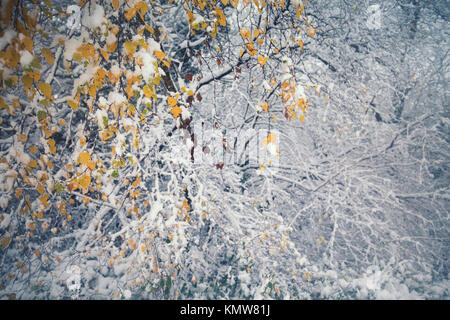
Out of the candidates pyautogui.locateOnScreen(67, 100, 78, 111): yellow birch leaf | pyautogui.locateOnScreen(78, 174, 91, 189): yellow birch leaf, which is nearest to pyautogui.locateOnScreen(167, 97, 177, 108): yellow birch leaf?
pyautogui.locateOnScreen(67, 100, 78, 111): yellow birch leaf

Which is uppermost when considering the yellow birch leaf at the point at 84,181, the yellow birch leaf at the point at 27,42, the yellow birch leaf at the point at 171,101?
the yellow birch leaf at the point at 171,101

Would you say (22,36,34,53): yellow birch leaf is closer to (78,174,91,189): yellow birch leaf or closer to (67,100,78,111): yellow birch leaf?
(67,100,78,111): yellow birch leaf

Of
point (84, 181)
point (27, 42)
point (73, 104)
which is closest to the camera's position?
point (27, 42)

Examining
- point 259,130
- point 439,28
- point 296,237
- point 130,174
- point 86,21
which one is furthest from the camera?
point 296,237

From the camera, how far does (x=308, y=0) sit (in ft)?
11.6

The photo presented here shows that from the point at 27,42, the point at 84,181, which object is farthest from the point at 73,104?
the point at 84,181

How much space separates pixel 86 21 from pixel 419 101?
5.62 meters

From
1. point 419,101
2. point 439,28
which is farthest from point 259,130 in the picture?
point 439,28

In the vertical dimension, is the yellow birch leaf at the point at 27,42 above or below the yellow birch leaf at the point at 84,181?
above

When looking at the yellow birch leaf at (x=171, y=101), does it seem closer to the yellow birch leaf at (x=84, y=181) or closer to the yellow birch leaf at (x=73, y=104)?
the yellow birch leaf at (x=73, y=104)

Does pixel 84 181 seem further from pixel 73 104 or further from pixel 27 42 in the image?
pixel 27 42

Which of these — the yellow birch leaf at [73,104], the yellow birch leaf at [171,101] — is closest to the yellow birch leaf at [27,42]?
the yellow birch leaf at [73,104]
